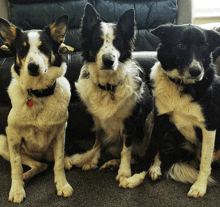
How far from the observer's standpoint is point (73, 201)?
55.8 inches

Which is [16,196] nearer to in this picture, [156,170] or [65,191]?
[65,191]

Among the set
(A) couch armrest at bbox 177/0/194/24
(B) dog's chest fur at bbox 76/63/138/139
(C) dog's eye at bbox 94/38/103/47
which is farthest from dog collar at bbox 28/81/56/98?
(A) couch armrest at bbox 177/0/194/24

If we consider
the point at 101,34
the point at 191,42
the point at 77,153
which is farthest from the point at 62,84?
the point at 191,42

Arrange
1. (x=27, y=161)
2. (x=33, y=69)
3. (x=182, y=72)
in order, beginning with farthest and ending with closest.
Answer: (x=27, y=161), (x=182, y=72), (x=33, y=69)

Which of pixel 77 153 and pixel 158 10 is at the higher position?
pixel 158 10

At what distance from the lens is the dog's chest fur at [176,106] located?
146 cm

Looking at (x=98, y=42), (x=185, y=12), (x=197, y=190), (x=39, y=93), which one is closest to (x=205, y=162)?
(x=197, y=190)

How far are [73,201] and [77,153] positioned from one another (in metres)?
0.53

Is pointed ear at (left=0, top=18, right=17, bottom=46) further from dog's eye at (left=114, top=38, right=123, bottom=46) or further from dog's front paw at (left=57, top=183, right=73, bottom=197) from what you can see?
dog's front paw at (left=57, top=183, right=73, bottom=197)

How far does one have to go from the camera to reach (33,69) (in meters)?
1.27

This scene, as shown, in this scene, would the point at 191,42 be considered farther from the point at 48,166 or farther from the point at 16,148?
the point at 48,166

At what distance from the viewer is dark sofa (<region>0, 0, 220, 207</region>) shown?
1.43 m

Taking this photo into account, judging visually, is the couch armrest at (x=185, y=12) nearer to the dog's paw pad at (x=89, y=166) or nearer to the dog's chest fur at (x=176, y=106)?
the dog's chest fur at (x=176, y=106)

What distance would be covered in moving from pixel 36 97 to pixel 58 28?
1.58 feet
